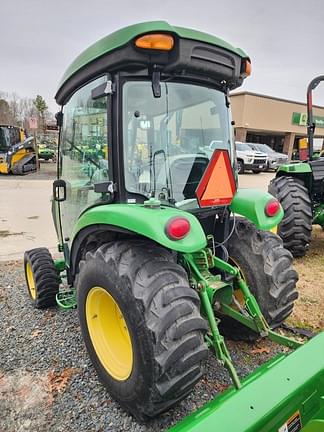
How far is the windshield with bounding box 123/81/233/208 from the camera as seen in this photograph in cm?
216

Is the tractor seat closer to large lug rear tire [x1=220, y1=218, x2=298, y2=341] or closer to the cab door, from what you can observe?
the cab door

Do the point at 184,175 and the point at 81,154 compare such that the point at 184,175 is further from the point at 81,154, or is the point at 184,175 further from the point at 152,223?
the point at 81,154

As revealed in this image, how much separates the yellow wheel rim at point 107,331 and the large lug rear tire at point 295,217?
3.31 m

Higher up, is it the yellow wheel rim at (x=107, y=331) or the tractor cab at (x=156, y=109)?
the tractor cab at (x=156, y=109)

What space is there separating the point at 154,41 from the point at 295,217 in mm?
3646

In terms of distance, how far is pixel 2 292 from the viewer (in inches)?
160

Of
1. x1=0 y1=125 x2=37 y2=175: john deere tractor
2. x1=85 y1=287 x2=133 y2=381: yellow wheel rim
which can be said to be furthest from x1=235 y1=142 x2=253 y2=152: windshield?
x1=85 y1=287 x2=133 y2=381: yellow wheel rim

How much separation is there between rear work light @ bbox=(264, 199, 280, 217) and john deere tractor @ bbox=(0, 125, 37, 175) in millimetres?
16385

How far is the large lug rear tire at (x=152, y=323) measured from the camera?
1713 millimetres

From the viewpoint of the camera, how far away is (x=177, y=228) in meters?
1.77


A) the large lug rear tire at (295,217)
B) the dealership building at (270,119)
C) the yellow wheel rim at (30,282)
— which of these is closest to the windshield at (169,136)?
the yellow wheel rim at (30,282)

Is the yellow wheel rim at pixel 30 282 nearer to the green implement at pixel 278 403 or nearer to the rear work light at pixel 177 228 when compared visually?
the rear work light at pixel 177 228

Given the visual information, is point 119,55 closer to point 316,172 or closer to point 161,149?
point 161,149

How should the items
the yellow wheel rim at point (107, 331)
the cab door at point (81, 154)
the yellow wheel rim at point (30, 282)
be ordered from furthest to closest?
1. the yellow wheel rim at point (30, 282)
2. the cab door at point (81, 154)
3. the yellow wheel rim at point (107, 331)
